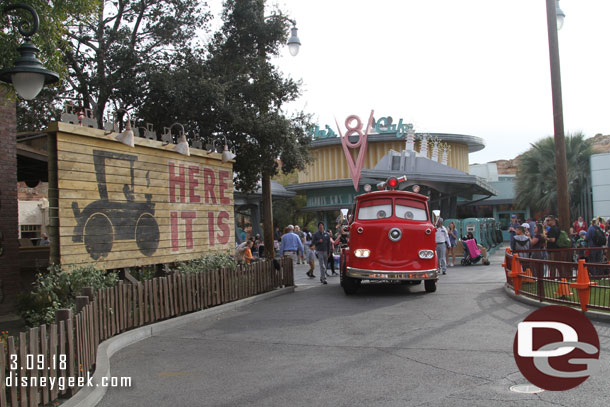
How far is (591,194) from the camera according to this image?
1396 inches

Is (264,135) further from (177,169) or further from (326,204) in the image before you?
(326,204)

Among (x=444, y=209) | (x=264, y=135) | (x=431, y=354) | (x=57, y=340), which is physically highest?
(x=264, y=135)

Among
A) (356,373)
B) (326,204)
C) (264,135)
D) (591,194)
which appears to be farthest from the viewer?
(326,204)

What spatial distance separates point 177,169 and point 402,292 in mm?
6463

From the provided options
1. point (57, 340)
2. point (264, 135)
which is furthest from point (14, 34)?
point (264, 135)

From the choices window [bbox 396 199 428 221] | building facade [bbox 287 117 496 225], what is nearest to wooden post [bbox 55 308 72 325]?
window [bbox 396 199 428 221]

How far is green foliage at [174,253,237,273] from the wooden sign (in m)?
0.20

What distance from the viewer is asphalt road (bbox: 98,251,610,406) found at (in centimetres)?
567

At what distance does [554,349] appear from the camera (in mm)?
5148

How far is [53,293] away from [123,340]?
1.41m

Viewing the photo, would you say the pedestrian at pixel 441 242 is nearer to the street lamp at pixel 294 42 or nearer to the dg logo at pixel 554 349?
the street lamp at pixel 294 42

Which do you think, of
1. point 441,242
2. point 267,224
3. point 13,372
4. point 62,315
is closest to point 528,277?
point 441,242

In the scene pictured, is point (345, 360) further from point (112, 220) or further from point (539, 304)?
point (112, 220)

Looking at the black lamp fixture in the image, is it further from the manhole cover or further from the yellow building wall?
the yellow building wall
